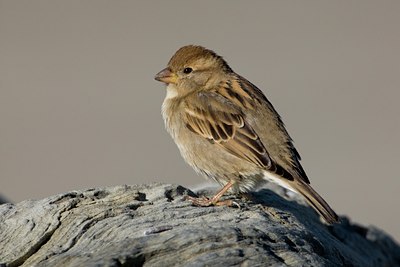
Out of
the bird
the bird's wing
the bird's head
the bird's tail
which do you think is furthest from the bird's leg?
the bird's head

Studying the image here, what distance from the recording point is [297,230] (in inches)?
235

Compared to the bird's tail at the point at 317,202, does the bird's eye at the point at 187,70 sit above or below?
above

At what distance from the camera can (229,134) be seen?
23.0 ft

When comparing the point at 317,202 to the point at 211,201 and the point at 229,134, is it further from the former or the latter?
the point at 229,134

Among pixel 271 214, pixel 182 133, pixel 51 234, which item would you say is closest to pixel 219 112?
pixel 182 133

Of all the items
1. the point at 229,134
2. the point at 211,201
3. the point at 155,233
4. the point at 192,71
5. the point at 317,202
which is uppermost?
the point at 192,71

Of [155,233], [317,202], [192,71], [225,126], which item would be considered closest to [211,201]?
[317,202]

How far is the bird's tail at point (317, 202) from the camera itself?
6391mm

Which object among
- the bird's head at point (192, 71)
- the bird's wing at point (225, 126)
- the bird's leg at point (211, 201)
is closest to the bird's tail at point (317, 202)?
the bird's wing at point (225, 126)

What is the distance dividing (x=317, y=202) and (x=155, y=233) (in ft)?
4.93

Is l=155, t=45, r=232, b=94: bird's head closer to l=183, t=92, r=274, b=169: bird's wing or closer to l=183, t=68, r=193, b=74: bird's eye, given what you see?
l=183, t=68, r=193, b=74: bird's eye

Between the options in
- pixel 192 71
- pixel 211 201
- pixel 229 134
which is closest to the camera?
pixel 211 201

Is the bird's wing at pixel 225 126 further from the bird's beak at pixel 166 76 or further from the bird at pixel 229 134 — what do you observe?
the bird's beak at pixel 166 76

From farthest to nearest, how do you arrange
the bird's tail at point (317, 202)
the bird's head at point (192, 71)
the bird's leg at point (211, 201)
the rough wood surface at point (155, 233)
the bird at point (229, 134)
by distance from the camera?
the bird's head at point (192, 71)
the bird at point (229, 134)
the bird's tail at point (317, 202)
the bird's leg at point (211, 201)
the rough wood surface at point (155, 233)
